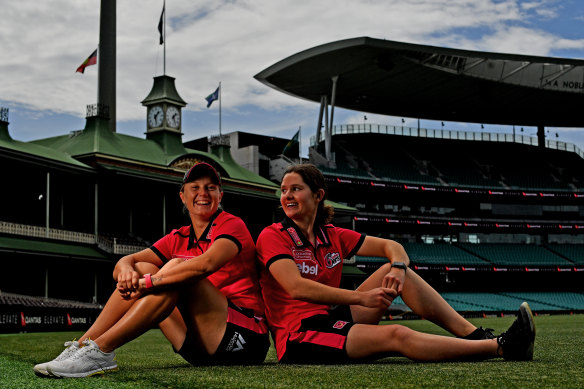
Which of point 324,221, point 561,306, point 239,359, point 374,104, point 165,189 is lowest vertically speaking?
point 561,306

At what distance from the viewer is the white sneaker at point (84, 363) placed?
4.62 m

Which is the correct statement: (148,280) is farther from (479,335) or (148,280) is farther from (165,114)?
(165,114)

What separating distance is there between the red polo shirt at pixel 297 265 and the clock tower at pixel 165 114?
101ft

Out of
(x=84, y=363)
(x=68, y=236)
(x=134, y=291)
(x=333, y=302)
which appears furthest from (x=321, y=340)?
(x=68, y=236)

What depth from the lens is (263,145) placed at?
48625 mm

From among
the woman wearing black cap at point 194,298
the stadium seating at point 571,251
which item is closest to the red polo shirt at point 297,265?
the woman wearing black cap at point 194,298

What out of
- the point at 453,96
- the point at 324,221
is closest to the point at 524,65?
the point at 453,96

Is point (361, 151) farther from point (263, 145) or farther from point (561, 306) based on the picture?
point (561, 306)

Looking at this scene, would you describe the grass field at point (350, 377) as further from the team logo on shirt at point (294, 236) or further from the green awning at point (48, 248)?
the green awning at point (48, 248)

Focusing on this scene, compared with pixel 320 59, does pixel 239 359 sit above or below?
below

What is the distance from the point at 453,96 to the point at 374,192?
8852 mm

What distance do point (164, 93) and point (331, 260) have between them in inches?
1272

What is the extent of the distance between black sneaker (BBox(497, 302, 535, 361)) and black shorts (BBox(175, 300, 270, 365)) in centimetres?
170

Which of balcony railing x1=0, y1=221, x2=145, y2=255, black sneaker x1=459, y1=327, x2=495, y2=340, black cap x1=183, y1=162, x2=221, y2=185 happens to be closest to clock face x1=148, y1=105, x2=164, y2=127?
balcony railing x1=0, y1=221, x2=145, y2=255
